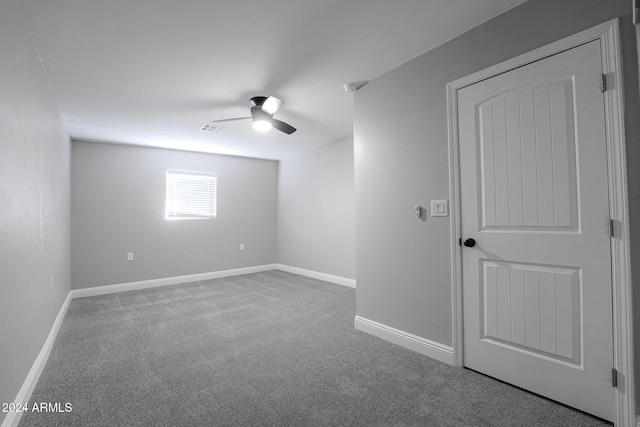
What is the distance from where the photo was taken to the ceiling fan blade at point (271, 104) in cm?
298

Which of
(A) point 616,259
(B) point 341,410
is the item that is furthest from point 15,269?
(A) point 616,259

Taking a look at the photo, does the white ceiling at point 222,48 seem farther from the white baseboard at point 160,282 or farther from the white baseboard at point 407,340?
the white baseboard at point 160,282

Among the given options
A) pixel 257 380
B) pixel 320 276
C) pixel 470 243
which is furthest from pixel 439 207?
pixel 320 276

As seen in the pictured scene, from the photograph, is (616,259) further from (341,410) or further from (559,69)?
(341,410)

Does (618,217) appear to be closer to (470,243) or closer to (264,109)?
(470,243)

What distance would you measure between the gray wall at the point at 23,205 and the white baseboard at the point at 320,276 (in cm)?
349

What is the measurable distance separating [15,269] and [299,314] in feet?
7.87

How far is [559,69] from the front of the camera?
1688mm

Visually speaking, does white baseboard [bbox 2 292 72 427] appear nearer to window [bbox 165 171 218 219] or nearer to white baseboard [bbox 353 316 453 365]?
white baseboard [bbox 353 316 453 365]

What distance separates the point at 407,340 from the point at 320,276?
2.86 m

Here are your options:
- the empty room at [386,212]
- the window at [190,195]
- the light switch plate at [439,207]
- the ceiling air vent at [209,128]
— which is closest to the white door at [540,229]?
the empty room at [386,212]

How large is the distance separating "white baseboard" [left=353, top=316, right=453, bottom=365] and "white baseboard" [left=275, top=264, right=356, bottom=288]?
5.73 ft

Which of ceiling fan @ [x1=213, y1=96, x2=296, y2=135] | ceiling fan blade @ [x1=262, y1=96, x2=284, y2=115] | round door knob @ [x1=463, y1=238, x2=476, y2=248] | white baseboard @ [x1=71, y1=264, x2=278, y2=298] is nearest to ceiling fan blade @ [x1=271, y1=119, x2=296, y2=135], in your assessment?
ceiling fan @ [x1=213, y1=96, x2=296, y2=135]

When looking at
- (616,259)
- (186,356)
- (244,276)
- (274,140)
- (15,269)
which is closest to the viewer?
(616,259)
